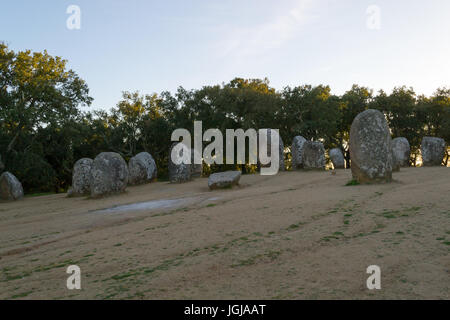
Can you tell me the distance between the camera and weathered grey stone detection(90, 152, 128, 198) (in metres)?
14.1

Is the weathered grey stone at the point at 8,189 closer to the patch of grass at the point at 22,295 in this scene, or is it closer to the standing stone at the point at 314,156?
the standing stone at the point at 314,156

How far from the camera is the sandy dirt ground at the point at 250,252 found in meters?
3.31

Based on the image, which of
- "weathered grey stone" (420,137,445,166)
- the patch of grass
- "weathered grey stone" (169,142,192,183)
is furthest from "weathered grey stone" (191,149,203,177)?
the patch of grass

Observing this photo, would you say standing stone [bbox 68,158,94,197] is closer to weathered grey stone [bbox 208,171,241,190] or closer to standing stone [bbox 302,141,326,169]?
weathered grey stone [bbox 208,171,241,190]

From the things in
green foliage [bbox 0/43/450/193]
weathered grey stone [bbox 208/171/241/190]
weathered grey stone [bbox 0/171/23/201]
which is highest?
green foliage [bbox 0/43/450/193]

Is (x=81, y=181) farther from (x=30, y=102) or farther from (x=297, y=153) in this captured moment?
(x=297, y=153)

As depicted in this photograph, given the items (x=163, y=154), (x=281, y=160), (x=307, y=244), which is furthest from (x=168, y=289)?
(x=163, y=154)

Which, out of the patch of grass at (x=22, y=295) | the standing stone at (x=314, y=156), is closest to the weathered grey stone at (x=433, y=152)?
the standing stone at (x=314, y=156)

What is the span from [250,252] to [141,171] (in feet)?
57.6

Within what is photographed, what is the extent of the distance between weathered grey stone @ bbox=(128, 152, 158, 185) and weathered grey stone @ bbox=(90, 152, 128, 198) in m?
6.16

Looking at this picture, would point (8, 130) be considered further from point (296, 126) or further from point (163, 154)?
point (296, 126)

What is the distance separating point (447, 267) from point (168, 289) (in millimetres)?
2963

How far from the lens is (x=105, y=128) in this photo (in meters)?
29.0

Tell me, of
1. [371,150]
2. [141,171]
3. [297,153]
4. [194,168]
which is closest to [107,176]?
[141,171]
